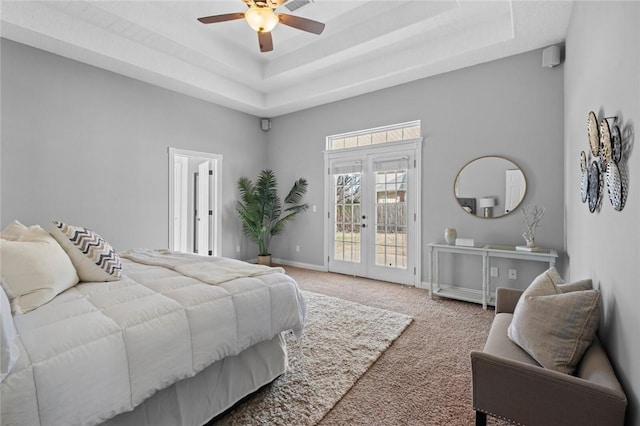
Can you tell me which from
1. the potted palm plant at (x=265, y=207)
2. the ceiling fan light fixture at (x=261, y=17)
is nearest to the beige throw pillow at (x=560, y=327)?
the ceiling fan light fixture at (x=261, y=17)

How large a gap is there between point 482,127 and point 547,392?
11.2ft

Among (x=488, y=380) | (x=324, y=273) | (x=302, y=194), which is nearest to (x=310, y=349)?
(x=488, y=380)

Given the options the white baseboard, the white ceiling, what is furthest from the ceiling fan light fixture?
the white baseboard

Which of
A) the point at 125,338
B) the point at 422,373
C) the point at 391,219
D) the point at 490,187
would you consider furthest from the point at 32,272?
the point at 490,187

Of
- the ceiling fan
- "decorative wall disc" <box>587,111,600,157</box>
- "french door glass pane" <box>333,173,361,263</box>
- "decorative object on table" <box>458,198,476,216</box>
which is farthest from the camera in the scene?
"french door glass pane" <box>333,173,361,263</box>

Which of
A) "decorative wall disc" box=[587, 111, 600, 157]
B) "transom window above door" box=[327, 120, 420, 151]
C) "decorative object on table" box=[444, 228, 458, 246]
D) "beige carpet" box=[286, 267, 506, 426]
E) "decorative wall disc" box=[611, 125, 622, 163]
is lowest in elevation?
"beige carpet" box=[286, 267, 506, 426]

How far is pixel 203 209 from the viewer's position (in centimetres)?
554

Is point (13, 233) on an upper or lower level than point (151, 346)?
upper

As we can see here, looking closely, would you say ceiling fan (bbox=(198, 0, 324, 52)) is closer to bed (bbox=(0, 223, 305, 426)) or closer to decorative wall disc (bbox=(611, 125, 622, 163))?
bed (bbox=(0, 223, 305, 426))

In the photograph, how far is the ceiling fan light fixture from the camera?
2.40 metres

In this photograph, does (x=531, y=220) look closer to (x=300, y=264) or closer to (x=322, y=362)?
(x=322, y=362)

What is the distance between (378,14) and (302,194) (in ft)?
10.2

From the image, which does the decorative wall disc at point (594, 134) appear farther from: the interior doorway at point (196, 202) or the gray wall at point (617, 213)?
the interior doorway at point (196, 202)

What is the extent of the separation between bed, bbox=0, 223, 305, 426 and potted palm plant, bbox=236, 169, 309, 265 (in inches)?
130
